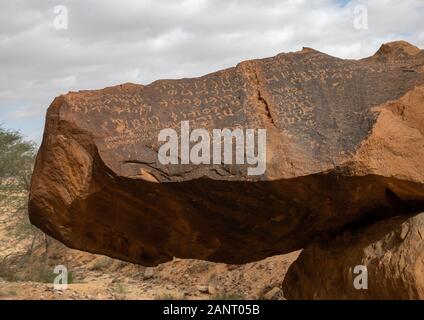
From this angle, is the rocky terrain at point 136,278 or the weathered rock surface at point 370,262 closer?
the weathered rock surface at point 370,262

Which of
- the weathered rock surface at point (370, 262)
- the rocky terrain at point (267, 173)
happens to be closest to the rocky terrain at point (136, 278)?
the rocky terrain at point (267, 173)

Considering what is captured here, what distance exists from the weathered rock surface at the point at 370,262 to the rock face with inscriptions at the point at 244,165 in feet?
0.57

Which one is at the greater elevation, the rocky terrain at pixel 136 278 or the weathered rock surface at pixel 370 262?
the weathered rock surface at pixel 370 262

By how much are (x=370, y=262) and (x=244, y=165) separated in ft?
4.35

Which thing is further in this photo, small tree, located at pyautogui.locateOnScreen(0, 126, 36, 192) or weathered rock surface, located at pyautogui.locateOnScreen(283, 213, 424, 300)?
small tree, located at pyautogui.locateOnScreen(0, 126, 36, 192)

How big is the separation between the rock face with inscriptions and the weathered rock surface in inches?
6.9

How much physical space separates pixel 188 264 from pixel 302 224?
7.77 metres

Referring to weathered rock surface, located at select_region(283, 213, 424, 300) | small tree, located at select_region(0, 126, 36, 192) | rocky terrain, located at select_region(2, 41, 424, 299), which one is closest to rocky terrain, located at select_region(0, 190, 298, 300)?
small tree, located at select_region(0, 126, 36, 192)

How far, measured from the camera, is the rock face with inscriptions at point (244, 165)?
4.60 m

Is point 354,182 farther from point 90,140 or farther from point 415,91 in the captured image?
point 90,140

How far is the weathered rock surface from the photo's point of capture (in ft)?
15.0

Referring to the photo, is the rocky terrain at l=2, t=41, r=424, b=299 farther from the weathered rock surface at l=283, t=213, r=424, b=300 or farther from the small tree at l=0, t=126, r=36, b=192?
the small tree at l=0, t=126, r=36, b=192

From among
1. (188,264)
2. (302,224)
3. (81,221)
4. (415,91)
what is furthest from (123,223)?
(188,264)

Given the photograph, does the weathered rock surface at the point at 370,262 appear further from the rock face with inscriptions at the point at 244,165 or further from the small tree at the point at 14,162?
the small tree at the point at 14,162
